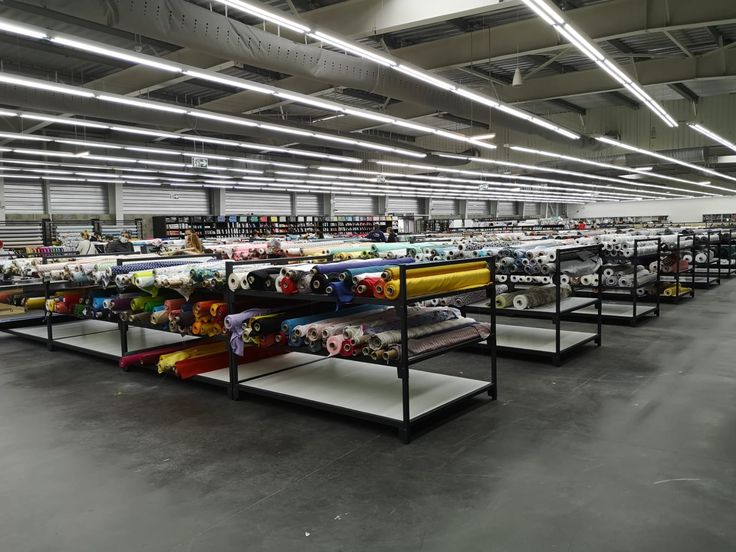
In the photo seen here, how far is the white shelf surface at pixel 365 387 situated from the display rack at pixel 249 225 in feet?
50.5

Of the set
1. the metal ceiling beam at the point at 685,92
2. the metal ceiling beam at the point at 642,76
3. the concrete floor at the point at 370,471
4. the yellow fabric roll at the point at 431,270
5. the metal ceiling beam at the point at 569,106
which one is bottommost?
the concrete floor at the point at 370,471

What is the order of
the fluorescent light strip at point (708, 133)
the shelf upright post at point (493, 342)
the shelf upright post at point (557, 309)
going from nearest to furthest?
the shelf upright post at point (493, 342), the shelf upright post at point (557, 309), the fluorescent light strip at point (708, 133)

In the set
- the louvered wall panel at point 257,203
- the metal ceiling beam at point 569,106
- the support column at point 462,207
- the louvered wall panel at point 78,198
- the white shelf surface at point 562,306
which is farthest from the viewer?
the support column at point 462,207

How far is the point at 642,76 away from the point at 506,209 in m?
32.5

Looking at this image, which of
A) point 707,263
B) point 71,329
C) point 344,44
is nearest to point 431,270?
point 344,44

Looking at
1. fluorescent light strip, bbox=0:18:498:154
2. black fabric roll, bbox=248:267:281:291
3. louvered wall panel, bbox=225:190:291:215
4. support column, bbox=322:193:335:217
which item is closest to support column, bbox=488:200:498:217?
support column, bbox=322:193:335:217

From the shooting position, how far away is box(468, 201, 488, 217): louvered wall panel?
36.8 m

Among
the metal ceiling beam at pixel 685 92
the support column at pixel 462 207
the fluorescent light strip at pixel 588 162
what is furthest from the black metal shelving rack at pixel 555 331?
the support column at pixel 462 207

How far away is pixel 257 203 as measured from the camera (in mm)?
25844

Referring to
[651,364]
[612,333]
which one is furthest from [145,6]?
[612,333]

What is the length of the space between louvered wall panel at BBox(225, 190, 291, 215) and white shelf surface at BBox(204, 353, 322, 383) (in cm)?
2029

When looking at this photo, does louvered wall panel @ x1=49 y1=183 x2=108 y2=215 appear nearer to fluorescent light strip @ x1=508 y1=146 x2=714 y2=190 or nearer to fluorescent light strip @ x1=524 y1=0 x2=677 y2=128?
fluorescent light strip @ x1=508 y1=146 x2=714 y2=190

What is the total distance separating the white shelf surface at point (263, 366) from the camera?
16.2 feet

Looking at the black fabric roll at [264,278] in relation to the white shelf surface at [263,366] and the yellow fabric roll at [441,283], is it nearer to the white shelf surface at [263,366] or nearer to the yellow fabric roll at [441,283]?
the white shelf surface at [263,366]
